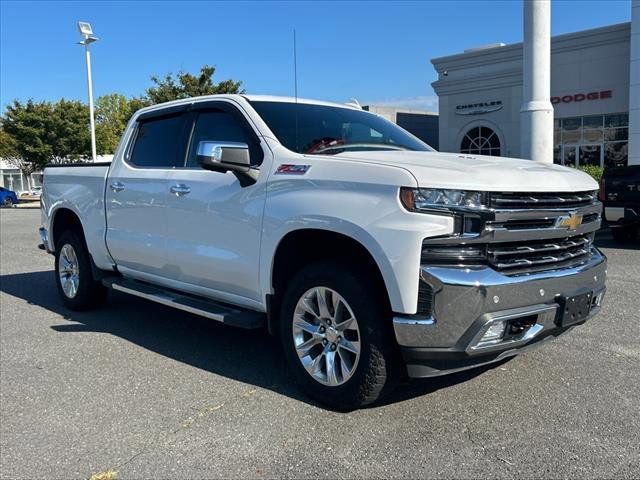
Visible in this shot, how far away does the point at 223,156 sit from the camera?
13.5 feet

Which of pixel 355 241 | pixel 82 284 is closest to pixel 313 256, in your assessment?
pixel 355 241

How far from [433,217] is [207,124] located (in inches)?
98.1

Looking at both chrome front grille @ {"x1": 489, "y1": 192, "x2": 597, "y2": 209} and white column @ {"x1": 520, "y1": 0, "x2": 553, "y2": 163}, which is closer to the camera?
chrome front grille @ {"x1": 489, "y1": 192, "x2": 597, "y2": 209}

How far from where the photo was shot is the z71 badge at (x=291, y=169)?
157 inches

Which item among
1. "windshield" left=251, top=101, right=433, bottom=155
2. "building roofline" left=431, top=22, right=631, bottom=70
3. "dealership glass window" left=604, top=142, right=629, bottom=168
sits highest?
"building roofline" left=431, top=22, right=631, bottom=70

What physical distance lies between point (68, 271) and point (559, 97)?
22965 millimetres

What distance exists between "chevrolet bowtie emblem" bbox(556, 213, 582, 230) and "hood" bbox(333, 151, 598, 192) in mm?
164

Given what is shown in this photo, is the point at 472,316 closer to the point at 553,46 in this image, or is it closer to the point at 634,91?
the point at 634,91

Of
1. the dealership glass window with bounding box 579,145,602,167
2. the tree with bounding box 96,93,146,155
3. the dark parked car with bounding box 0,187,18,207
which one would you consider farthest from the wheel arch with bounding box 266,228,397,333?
the dark parked car with bounding box 0,187,18,207

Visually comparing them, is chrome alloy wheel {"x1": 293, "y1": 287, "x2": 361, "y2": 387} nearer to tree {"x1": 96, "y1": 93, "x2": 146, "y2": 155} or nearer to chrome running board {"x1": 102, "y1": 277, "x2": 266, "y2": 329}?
chrome running board {"x1": 102, "y1": 277, "x2": 266, "y2": 329}

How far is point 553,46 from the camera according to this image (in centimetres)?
2469

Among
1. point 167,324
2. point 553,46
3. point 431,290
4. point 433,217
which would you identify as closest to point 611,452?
point 431,290

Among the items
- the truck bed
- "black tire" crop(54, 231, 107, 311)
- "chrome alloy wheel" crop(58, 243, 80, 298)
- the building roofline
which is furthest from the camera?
the building roofline

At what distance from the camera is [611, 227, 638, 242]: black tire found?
1163cm
